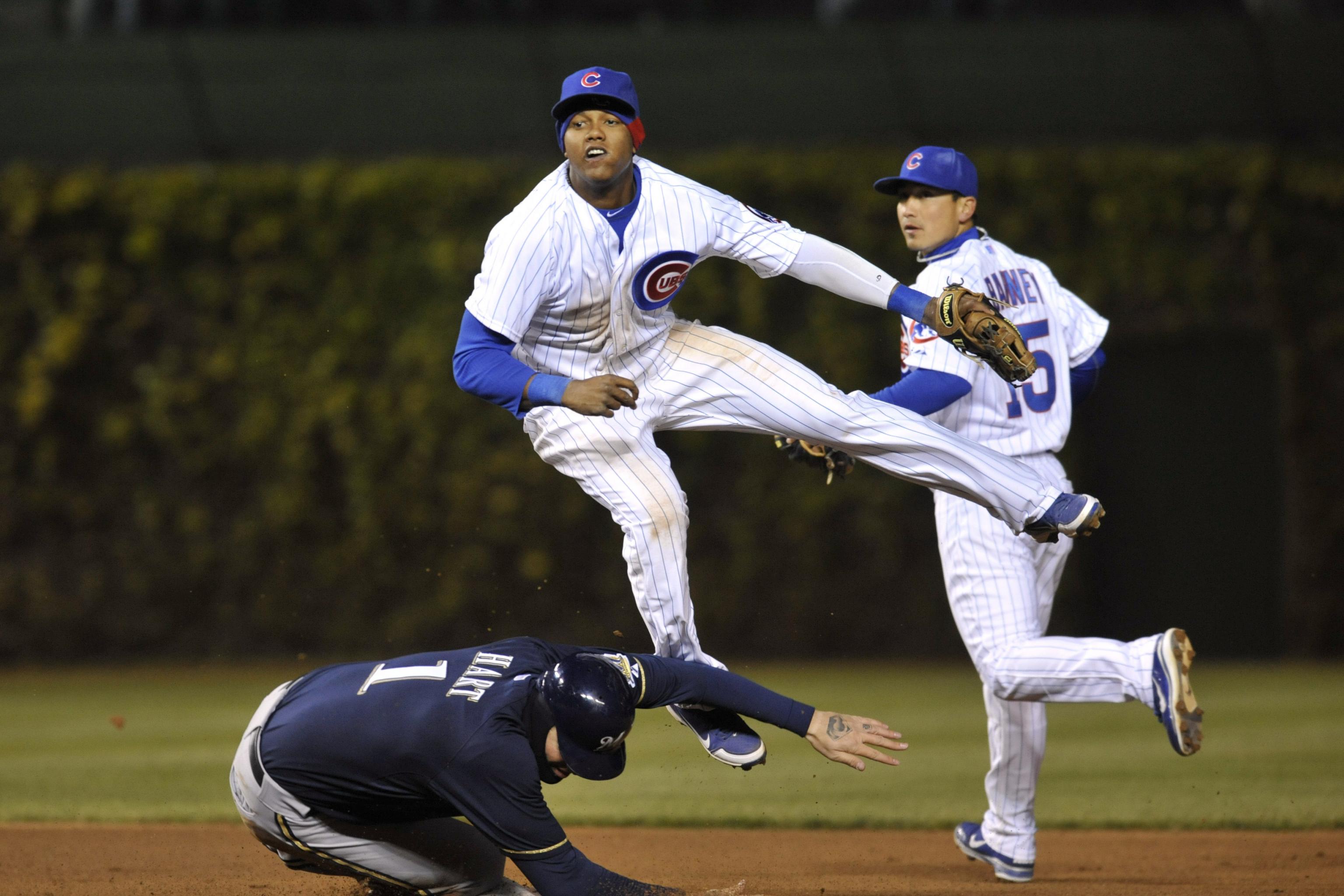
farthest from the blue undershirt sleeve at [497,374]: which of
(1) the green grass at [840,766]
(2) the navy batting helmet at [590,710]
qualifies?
(1) the green grass at [840,766]

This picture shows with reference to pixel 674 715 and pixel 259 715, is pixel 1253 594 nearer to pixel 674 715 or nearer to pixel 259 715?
pixel 674 715

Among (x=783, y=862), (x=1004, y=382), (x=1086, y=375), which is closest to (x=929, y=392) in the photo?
(x=1004, y=382)

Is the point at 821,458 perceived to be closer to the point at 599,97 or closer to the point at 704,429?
the point at 704,429

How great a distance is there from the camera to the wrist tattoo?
3.57 m

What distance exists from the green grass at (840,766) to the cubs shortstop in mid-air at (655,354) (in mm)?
2301

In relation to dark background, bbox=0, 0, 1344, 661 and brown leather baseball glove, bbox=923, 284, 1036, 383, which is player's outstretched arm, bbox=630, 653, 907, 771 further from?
dark background, bbox=0, 0, 1344, 661

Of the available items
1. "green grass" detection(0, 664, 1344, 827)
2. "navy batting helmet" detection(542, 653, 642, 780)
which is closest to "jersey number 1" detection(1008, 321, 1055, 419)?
"navy batting helmet" detection(542, 653, 642, 780)

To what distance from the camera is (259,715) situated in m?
3.79

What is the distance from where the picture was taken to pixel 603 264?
4172 millimetres

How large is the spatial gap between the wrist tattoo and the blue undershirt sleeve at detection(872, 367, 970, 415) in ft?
4.13

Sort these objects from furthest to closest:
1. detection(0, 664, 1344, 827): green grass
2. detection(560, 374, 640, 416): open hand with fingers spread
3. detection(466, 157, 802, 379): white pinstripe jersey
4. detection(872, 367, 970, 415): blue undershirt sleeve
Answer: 1. detection(0, 664, 1344, 827): green grass
2. detection(872, 367, 970, 415): blue undershirt sleeve
3. detection(466, 157, 802, 379): white pinstripe jersey
4. detection(560, 374, 640, 416): open hand with fingers spread

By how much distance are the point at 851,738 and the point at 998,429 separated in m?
1.56

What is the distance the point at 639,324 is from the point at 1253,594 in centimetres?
784

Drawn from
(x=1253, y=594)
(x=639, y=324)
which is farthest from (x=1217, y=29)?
(x=639, y=324)
